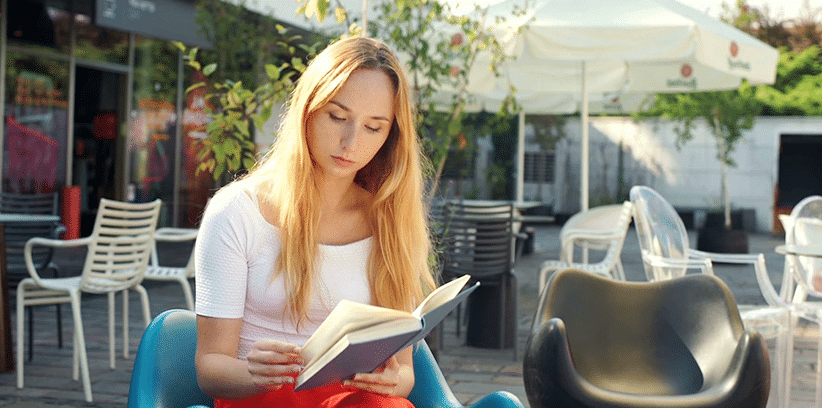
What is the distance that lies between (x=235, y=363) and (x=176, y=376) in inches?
15.2

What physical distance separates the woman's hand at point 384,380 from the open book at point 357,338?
0.08 metres

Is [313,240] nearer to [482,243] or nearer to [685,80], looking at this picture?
[482,243]

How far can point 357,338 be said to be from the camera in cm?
148

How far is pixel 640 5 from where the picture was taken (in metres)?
7.42

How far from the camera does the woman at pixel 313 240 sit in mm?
1824

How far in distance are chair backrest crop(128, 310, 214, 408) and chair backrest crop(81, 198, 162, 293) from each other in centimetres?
257

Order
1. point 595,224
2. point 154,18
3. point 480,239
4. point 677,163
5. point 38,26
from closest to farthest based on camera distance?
1. point 480,239
2. point 595,224
3. point 154,18
4. point 38,26
5. point 677,163

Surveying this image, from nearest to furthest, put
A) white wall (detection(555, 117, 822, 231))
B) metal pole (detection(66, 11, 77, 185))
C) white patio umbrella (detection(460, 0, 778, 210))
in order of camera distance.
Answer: white patio umbrella (detection(460, 0, 778, 210))
metal pole (detection(66, 11, 77, 185))
white wall (detection(555, 117, 822, 231))

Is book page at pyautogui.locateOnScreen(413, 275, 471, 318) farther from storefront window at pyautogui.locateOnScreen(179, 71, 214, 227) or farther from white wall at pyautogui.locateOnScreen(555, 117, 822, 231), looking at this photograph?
white wall at pyautogui.locateOnScreen(555, 117, 822, 231)

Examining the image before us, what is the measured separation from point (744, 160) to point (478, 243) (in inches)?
601

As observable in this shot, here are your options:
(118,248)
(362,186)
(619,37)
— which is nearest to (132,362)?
(118,248)

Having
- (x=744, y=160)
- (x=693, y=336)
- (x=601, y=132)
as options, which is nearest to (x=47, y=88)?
(x=693, y=336)

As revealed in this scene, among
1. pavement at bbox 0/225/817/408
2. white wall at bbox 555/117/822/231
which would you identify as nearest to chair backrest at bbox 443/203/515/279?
pavement at bbox 0/225/817/408

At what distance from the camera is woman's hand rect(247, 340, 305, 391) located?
1.66 metres
